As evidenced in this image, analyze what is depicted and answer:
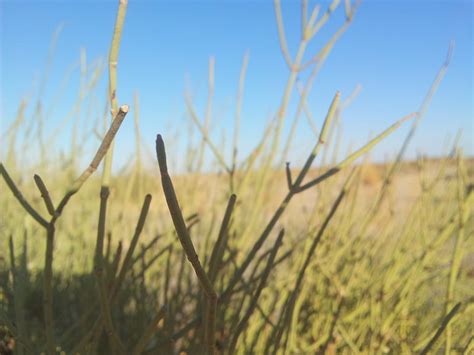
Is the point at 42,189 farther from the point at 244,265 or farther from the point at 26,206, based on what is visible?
the point at 244,265

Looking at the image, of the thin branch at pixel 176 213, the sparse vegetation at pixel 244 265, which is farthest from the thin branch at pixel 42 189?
the thin branch at pixel 176 213

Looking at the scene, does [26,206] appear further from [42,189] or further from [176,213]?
[176,213]

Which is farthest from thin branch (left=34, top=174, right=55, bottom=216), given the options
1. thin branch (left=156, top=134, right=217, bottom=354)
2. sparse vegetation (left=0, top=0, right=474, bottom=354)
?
thin branch (left=156, top=134, right=217, bottom=354)

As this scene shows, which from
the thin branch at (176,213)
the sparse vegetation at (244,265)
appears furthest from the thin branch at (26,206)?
the thin branch at (176,213)

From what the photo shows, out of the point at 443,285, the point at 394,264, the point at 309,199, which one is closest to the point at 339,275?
the point at 394,264

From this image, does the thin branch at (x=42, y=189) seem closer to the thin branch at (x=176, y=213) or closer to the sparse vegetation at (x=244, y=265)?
the sparse vegetation at (x=244, y=265)

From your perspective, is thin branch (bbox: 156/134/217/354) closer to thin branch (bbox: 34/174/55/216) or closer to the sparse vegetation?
the sparse vegetation

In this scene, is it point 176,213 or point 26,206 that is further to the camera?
point 26,206

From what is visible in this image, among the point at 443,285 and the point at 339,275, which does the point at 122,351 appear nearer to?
the point at 339,275

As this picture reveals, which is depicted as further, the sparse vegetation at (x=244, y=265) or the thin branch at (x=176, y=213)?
the sparse vegetation at (x=244, y=265)

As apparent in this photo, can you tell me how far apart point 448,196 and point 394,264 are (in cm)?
36

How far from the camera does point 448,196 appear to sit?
3.52ft

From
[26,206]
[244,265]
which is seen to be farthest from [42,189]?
[244,265]

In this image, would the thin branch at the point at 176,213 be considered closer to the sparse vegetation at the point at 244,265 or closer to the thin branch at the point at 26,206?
the sparse vegetation at the point at 244,265
